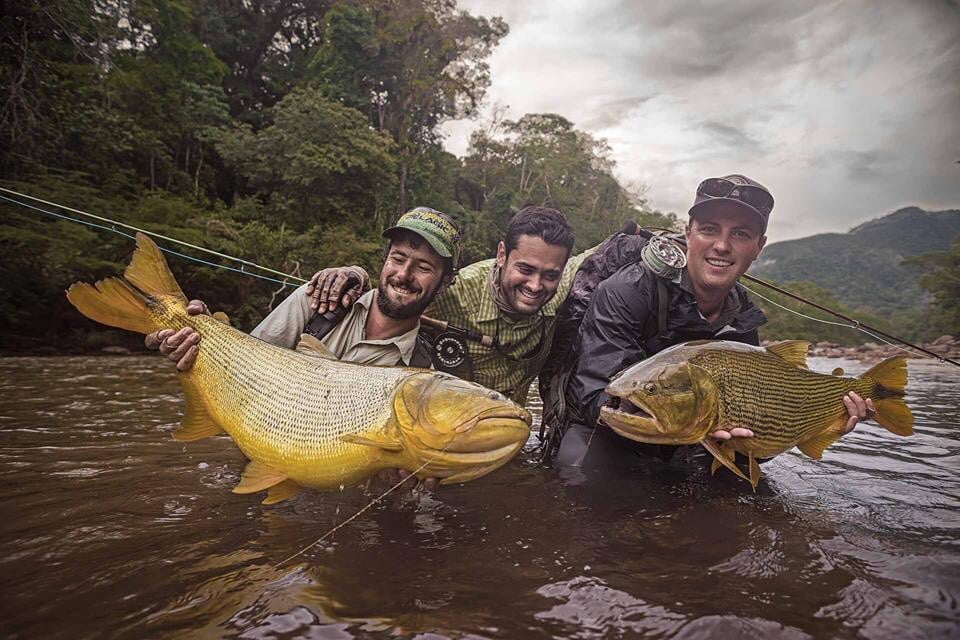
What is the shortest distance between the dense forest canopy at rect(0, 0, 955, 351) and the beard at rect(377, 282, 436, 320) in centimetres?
566

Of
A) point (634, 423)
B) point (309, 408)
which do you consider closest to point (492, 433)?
point (634, 423)

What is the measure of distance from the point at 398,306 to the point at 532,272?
106 centimetres

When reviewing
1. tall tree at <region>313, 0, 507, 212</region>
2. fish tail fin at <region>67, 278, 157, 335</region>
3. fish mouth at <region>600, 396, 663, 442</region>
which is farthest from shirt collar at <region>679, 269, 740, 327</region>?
tall tree at <region>313, 0, 507, 212</region>

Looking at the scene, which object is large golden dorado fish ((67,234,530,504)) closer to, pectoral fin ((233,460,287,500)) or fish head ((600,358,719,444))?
pectoral fin ((233,460,287,500))

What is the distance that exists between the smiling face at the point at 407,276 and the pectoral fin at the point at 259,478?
1376 millimetres

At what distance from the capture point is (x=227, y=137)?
20.8 m

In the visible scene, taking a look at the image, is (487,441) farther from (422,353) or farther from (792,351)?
(792,351)

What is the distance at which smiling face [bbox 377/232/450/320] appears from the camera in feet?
11.7

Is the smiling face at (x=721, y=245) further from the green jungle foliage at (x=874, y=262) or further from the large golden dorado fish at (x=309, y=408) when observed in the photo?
the green jungle foliage at (x=874, y=262)

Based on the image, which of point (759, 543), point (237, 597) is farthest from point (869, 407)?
point (237, 597)

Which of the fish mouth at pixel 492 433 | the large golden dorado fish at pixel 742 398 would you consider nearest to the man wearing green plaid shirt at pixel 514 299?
the large golden dorado fish at pixel 742 398

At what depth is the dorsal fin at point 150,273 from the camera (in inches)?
113

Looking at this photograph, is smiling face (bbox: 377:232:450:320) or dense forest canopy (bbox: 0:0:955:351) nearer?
smiling face (bbox: 377:232:450:320)

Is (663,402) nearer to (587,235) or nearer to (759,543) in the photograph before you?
(759,543)
